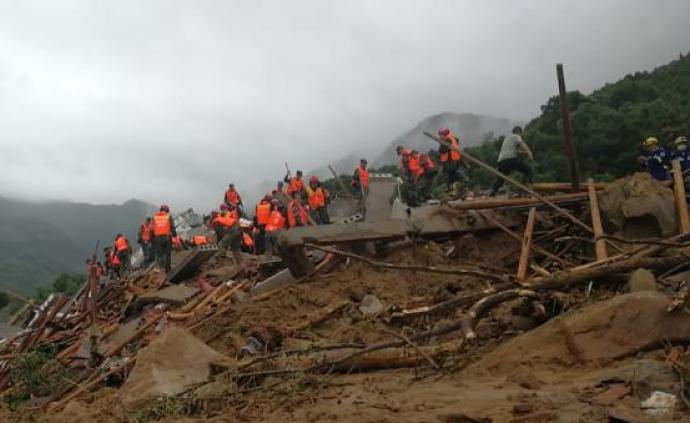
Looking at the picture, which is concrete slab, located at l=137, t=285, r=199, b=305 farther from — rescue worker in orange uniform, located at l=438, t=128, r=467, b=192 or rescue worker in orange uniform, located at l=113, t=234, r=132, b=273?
rescue worker in orange uniform, located at l=113, t=234, r=132, b=273

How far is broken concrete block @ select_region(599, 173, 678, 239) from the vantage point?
8961 mm

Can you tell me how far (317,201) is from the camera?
18625 millimetres

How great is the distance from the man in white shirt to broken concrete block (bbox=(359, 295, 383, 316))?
4.49 meters

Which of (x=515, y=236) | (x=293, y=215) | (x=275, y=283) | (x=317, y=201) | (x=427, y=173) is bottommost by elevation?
(x=275, y=283)

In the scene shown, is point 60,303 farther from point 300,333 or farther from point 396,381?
point 396,381

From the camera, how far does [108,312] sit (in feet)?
45.2

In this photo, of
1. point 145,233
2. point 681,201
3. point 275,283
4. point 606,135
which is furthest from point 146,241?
point 606,135

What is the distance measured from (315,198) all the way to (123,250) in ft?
23.1

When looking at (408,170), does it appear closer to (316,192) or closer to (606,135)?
(316,192)

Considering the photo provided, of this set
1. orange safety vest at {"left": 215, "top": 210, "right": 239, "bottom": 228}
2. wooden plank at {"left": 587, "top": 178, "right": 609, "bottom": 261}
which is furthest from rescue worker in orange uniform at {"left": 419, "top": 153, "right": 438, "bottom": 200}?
wooden plank at {"left": 587, "top": 178, "right": 609, "bottom": 261}

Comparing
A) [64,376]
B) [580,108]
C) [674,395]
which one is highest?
[580,108]

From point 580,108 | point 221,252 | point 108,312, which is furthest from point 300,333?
point 580,108

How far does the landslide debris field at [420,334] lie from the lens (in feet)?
17.1

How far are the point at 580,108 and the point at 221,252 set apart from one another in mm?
21549
